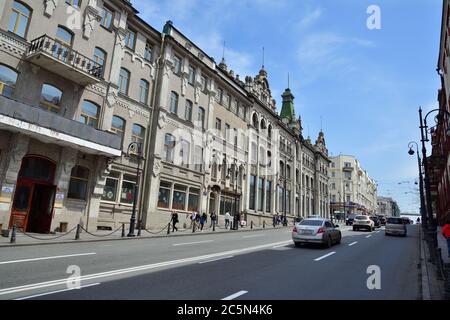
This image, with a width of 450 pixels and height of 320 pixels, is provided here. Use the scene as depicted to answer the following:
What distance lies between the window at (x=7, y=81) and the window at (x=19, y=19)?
2.30 meters

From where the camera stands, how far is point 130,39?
86.0 ft

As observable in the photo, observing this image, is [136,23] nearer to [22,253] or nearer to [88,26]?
[88,26]

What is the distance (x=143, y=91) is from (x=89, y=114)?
6.38 meters

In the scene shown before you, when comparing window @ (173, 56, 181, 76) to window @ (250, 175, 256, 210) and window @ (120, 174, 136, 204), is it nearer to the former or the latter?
window @ (120, 174, 136, 204)

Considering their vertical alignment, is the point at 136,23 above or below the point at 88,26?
above

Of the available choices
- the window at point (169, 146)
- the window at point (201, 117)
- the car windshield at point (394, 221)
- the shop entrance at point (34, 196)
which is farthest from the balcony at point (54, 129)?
the car windshield at point (394, 221)

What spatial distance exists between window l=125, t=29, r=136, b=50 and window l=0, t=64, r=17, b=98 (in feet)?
32.9

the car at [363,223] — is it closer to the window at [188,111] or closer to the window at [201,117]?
the window at [201,117]

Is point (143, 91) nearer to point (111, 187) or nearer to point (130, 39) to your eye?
point (130, 39)

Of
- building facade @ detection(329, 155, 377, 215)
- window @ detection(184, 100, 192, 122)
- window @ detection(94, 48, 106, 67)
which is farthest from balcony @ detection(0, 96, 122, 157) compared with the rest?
building facade @ detection(329, 155, 377, 215)

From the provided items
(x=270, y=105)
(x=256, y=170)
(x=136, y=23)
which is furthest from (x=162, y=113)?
(x=270, y=105)

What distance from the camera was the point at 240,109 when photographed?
41.4 m

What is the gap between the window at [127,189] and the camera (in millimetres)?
24500
